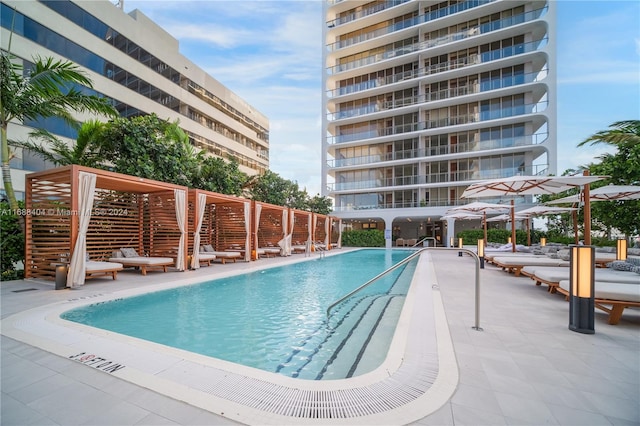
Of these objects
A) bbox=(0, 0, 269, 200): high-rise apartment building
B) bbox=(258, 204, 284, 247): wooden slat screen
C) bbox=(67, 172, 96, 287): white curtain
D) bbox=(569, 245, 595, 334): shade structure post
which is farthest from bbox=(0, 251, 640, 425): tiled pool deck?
bbox=(258, 204, 284, 247): wooden slat screen

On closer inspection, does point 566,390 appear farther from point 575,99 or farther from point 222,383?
point 575,99

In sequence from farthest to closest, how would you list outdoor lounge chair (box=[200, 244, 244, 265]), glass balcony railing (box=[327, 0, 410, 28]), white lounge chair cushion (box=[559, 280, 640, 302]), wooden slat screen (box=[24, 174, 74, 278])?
1. glass balcony railing (box=[327, 0, 410, 28])
2. outdoor lounge chair (box=[200, 244, 244, 265])
3. wooden slat screen (box=[24, 174, 74, 278])
4. white lounge chair cushion (box=[559, 280, 640, 302])

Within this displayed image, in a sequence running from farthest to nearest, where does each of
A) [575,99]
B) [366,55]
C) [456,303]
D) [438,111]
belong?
[366,55] < [438,111] < [575,99] < [456,303]

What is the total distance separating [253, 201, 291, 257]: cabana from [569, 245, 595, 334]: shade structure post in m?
12.6

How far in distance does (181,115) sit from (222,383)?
2915 centimetres

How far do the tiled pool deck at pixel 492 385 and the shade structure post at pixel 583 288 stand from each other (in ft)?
0.51

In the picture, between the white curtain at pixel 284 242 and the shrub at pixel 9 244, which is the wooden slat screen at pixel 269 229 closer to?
the white curtain at pixel 284 242

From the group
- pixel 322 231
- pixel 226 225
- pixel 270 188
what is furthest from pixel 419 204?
pixel 226 225

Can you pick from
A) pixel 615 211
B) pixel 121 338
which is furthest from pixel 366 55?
pixel 121 338

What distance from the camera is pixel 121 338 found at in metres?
3.46

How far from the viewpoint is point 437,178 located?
83.2 ft

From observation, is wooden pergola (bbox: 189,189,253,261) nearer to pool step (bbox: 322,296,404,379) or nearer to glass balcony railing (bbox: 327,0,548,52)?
pool step (bbox: 322,296,404,379)

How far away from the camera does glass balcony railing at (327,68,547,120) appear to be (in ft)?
72.7

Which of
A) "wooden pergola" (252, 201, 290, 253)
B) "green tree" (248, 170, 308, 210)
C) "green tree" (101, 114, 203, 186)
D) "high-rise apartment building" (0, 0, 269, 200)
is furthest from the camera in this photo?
"green tree" (248, 170, 308, 210)
